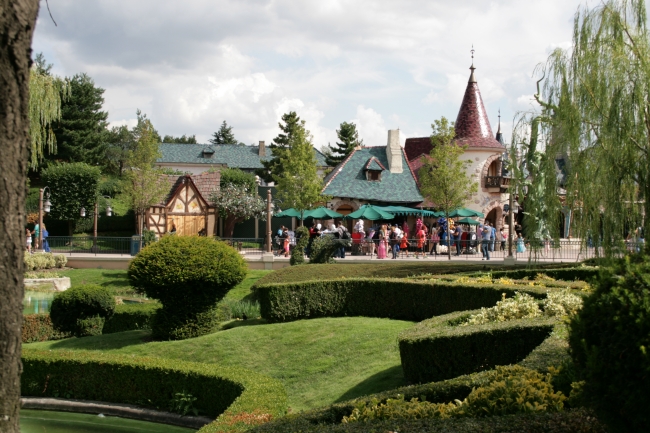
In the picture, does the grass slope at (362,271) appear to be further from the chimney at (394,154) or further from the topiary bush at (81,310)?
the chimney at (394,154)

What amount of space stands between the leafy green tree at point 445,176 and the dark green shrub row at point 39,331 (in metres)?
21.6

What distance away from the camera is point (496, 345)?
852 centimetres

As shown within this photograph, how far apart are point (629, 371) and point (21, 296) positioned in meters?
3.53

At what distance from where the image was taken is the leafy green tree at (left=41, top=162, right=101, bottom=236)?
44094 mm

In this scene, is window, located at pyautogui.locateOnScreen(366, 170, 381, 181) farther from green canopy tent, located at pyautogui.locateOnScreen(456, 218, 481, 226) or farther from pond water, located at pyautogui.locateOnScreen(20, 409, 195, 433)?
pond water, located at pyautogui.locateOnScreen(20, 409, 195, 433)

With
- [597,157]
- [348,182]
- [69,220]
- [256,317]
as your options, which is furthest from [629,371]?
[69,220]

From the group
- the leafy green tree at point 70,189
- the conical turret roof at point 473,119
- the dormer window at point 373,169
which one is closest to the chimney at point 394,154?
the dormer window at point 373,169

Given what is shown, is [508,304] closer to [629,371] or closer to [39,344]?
[629,371]

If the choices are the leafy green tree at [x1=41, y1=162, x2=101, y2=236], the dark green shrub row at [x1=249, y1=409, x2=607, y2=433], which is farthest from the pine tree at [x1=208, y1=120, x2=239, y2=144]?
the dark green shrub row at [x1=249, y1=409, x2=607, y2=433]

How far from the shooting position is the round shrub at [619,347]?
4.13 metres

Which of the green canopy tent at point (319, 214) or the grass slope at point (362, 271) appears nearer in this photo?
the grass slope at point (362, 271)

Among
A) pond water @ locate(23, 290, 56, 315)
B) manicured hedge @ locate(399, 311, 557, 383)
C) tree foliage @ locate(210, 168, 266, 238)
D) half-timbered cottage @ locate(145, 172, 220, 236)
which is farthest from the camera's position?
half-timbered cottage @ locate(145, 172, 220, 236)

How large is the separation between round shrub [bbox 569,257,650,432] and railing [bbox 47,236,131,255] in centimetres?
3178

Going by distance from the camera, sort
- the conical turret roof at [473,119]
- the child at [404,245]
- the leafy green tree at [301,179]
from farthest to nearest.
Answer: the conical turret roof at [473,119] → the leafy green tree at [301,179] → the child at [404,245]
